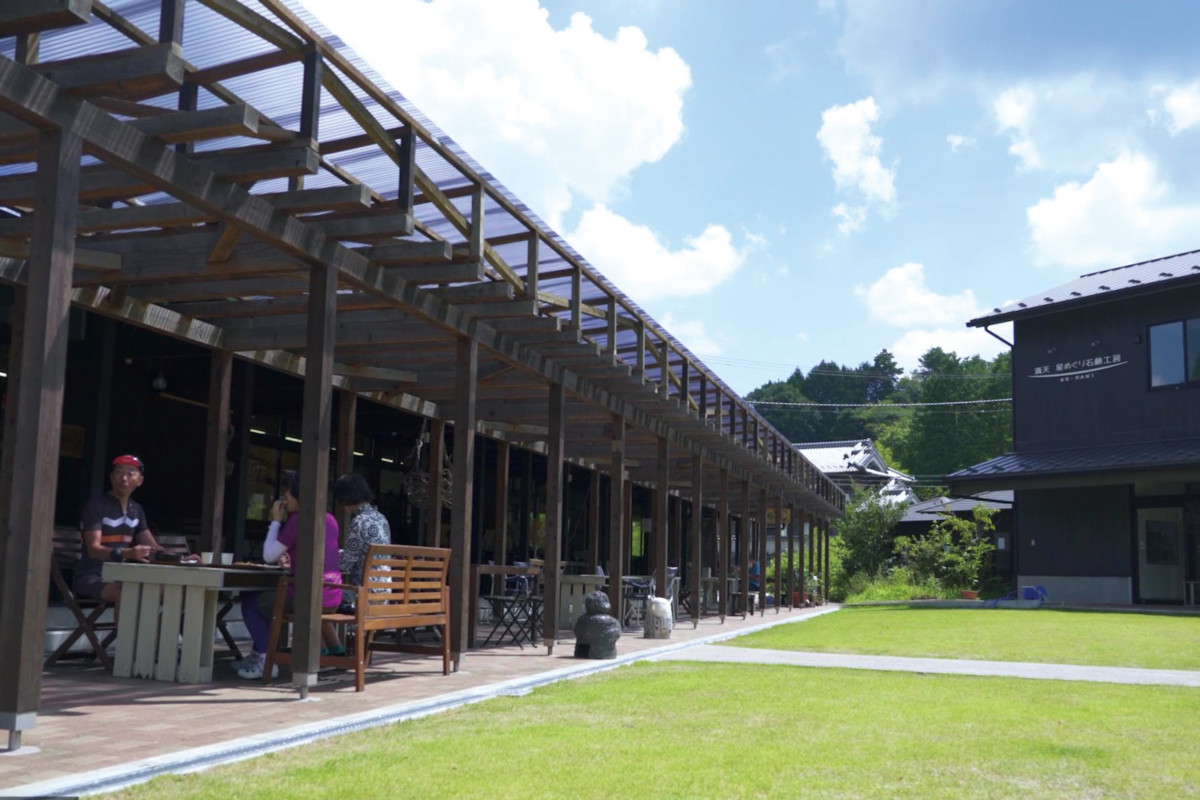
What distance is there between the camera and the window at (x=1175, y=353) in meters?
24.1

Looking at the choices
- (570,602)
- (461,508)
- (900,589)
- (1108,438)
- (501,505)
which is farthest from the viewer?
(900,589)

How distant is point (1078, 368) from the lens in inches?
1039

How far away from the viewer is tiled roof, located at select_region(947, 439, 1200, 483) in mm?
22547

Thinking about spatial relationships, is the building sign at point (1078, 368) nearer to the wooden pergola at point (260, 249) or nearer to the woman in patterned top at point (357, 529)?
the wooden pergola at point (260, 249)

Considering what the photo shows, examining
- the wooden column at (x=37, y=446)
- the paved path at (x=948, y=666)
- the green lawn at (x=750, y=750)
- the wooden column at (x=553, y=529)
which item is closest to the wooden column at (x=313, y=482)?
the green lawn at (x=750, y=750)

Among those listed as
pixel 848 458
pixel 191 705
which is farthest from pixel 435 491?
pixel 848 458

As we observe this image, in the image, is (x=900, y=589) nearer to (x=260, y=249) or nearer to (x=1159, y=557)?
(x=1159, y=557)

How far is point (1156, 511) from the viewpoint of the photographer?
2512cm

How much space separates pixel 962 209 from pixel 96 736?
70.3 feet

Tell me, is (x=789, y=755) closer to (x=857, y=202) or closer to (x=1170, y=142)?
(x=1170, y=142)

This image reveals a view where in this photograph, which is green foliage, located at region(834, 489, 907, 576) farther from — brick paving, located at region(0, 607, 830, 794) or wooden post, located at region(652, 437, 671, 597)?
brick paving, located at region(0, 607, 830, 794)

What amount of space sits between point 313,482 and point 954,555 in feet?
87.6

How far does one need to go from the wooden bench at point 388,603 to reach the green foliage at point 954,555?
983 inches

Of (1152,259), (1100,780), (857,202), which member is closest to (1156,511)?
(1152,259)
